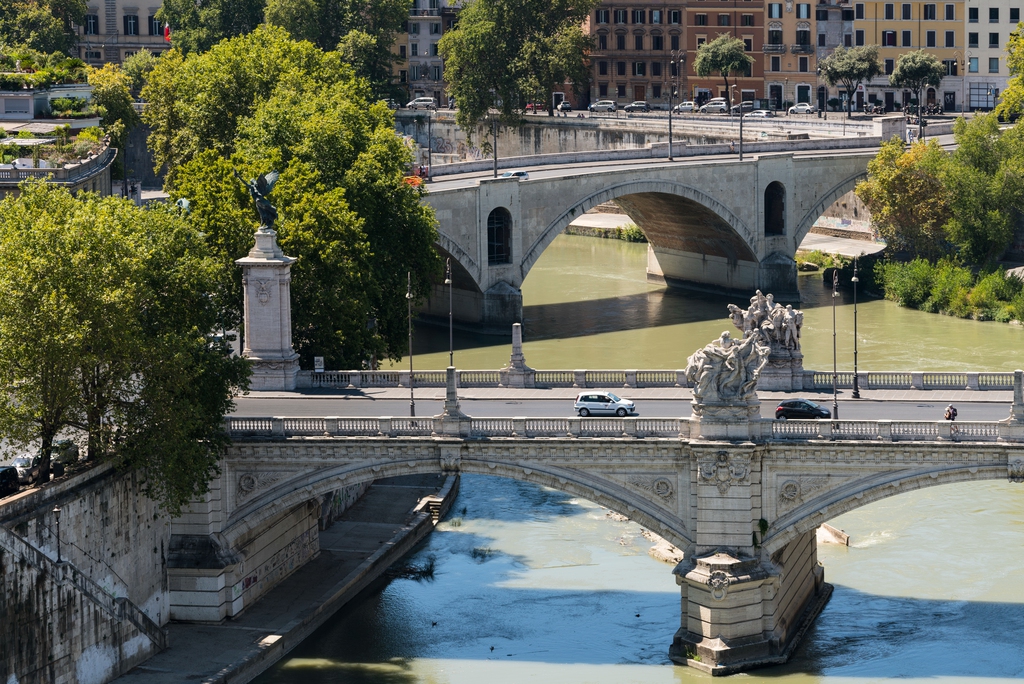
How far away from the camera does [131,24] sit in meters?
172

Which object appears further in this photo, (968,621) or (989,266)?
(989,266)

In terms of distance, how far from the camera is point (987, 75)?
6117 inches

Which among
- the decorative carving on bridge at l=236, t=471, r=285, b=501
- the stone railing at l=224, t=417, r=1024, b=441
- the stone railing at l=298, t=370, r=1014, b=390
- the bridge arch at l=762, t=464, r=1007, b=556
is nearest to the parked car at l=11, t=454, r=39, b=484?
the stone railing at l=224, t=417, r=1024, b=441

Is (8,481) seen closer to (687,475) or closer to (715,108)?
(687,475)

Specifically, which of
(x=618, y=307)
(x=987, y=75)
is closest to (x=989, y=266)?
(x=618, y=307)

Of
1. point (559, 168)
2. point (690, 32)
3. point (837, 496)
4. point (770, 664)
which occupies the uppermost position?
point (690, 32)

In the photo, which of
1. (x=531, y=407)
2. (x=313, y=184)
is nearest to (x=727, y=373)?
(x=531, y=407)

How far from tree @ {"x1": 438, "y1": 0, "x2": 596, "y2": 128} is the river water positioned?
69340mm

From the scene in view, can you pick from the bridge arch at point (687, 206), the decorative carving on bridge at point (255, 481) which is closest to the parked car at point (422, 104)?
the bridge arch at point (687, 206)

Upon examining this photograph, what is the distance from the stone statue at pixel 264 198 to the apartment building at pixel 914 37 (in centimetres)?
9707

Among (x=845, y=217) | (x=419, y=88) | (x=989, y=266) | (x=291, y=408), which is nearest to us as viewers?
(x=291, y=408)

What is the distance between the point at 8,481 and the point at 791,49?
396ft

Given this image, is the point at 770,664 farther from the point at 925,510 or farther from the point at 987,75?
the point at 987,75

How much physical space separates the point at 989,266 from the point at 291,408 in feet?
186
